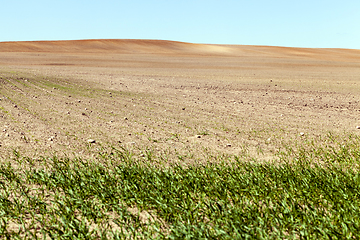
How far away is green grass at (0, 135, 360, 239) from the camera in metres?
3.08

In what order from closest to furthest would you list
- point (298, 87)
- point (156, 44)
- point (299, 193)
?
point (299, 193) < point (298, 87) < point (156, 44)

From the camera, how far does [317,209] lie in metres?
3.37

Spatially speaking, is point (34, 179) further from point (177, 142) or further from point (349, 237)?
point (349, 237)

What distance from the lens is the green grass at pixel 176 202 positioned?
308 cm

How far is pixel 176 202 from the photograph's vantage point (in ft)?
11.9

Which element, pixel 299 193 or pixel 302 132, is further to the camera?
pixel 302 132

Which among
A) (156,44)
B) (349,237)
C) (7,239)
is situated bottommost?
(7,239)

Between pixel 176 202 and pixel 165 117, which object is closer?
pixel 176 202

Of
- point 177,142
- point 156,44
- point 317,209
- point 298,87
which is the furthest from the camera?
point 156,44

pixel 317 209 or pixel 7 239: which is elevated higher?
pixel 317 209

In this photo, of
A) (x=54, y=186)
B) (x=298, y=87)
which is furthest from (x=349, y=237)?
(x=298, y=87)

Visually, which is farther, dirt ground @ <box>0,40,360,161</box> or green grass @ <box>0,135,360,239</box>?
dirt ground @ <box>0,40,360,161</box>

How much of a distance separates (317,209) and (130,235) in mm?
1838

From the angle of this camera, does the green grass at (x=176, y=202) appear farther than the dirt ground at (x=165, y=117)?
No
